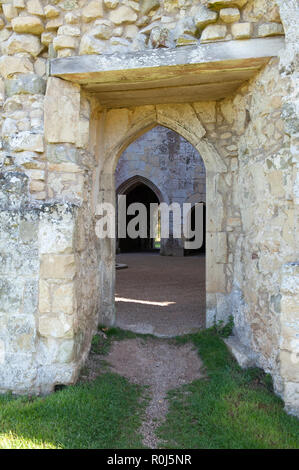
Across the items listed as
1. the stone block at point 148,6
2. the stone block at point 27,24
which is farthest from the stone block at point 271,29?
the stone block at point 27,24

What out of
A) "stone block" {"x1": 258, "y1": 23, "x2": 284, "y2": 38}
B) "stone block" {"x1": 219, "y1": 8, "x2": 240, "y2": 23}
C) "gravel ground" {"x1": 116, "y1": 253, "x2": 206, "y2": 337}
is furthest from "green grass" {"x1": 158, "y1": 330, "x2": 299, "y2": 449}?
"stone block" {"x1": 219, "y1": 8, "x2": 240, "y2": 23}

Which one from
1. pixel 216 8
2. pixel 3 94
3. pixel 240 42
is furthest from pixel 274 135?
pixel 3 94

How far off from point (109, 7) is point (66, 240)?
6.72 feet

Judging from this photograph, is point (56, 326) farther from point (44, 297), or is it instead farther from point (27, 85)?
point (27, 85)

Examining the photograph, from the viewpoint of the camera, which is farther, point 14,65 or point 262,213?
point 14,65

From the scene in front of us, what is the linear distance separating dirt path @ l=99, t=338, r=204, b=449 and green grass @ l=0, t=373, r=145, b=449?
17 cm

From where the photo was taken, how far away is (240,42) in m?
3.01

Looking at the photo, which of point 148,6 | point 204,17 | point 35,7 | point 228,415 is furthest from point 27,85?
point 228,415

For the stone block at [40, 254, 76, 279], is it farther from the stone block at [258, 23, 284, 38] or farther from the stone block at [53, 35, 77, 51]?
the stone block at [258, 23, 284, 38]

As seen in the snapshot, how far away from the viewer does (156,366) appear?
3709 millimetres

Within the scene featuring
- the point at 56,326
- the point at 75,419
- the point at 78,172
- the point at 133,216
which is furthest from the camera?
the point at 133,216

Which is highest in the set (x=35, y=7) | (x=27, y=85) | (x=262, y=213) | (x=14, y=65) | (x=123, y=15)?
(x=35, y=7)

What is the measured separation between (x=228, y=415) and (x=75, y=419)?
3.48 ft

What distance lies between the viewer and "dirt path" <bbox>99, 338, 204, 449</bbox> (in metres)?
3.08
